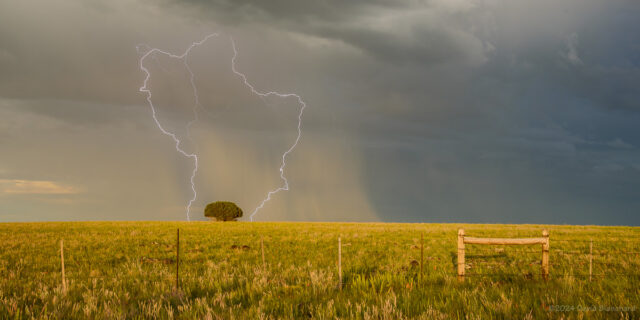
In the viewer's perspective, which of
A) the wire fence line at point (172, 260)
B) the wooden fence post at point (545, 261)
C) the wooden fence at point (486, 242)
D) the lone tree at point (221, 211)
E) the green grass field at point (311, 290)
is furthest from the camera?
the lone tree at point (221, 211)

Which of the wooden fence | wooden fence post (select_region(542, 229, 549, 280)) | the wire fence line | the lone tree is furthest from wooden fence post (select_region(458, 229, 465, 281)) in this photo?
the lone tree

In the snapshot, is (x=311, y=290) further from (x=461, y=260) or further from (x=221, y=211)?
(x=221, y=211)

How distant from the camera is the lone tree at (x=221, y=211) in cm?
8725

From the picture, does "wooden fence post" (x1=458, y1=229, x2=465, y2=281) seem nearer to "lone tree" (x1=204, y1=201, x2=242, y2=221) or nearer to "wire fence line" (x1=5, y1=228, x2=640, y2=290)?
"wire fence line" (x1=5, y1=228, x2=640, y2=290)

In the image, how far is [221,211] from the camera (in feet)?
286

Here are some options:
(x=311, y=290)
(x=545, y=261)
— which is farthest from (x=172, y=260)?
(x=545, y=261)

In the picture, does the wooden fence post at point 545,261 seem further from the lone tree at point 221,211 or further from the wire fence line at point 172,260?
the lone tree at point 221,211

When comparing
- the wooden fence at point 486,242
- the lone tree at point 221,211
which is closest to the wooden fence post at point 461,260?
the wooden fence at point 486,242

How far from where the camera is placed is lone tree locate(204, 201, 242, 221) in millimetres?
87250

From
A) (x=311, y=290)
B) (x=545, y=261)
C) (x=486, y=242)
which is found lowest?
(x=311, y=290)

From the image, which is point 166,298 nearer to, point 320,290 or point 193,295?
point 193,295

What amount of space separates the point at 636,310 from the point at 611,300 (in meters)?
0.84

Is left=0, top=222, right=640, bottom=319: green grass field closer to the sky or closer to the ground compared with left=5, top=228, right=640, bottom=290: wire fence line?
closer to the sky

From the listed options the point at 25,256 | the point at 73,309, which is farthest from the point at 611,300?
the point at 25,256
